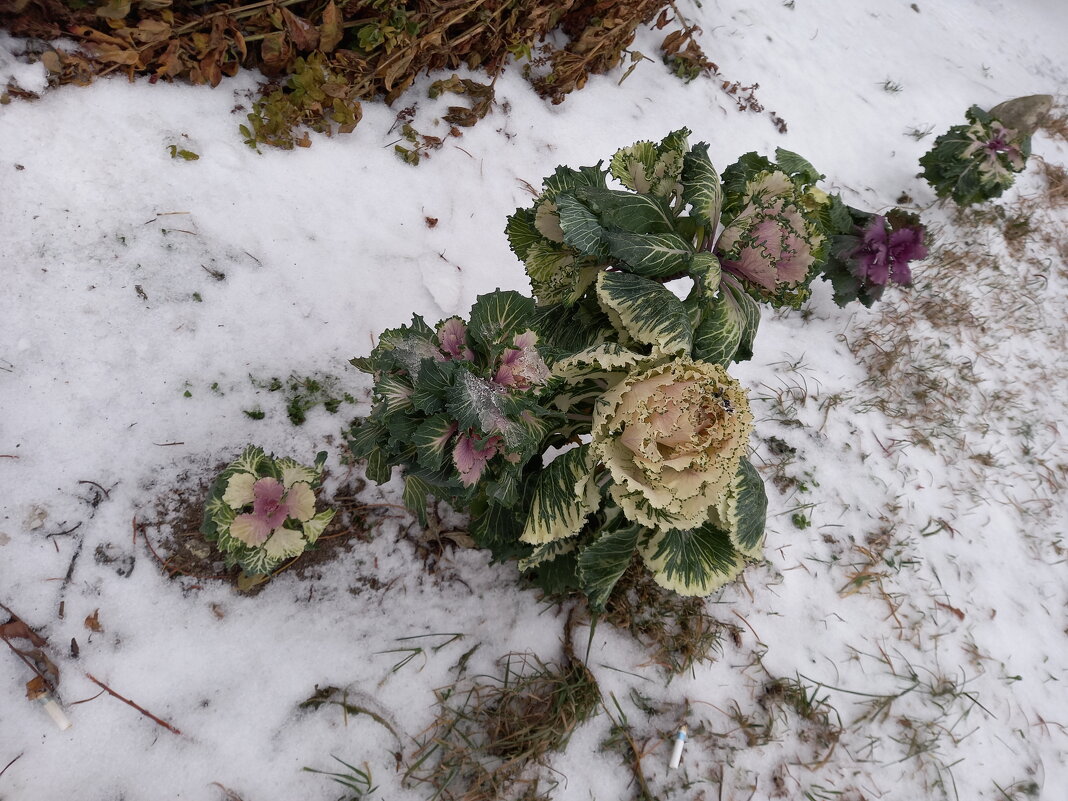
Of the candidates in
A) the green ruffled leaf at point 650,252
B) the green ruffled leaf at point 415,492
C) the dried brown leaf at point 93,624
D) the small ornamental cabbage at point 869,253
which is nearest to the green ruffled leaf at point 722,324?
the green ruffled leaf at point 650,252

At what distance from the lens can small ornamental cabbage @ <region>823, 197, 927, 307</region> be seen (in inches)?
106

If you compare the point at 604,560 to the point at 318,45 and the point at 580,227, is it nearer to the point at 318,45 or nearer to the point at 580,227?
the point at 580,227

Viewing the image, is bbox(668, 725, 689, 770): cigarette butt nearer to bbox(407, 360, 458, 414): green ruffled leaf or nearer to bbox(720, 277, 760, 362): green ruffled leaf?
bbox(720, 277, 760, 362): green ruffled leaf

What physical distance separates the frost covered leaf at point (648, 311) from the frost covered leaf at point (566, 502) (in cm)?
31

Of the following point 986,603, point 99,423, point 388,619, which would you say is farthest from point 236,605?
point 986,603

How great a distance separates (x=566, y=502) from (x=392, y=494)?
830 millimetres

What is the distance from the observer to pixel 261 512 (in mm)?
1628

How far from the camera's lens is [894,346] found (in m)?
2.95

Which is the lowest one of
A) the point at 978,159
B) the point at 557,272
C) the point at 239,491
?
the point at 239,491

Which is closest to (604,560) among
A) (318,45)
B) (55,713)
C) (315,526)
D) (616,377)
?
(616,377)

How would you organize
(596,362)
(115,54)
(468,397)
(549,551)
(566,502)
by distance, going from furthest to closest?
1. (115,54)
2. (549,551)
3. (566,502)
4. (596,362)
5. (468,397)

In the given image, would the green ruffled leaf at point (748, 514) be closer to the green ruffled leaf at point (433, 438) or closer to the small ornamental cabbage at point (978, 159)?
the green ruffled leaf at point (433, 438)

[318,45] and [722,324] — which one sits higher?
[722,324]

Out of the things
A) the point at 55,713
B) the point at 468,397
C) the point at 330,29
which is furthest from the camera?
the point at 330,29
